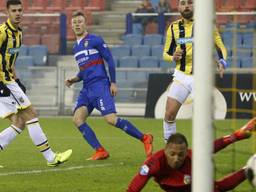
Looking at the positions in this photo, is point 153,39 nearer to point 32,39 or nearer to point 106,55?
point 32,39

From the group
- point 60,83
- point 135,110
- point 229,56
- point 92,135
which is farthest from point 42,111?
point 92,135

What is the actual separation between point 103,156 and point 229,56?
922 cm

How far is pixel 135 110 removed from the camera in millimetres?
20609

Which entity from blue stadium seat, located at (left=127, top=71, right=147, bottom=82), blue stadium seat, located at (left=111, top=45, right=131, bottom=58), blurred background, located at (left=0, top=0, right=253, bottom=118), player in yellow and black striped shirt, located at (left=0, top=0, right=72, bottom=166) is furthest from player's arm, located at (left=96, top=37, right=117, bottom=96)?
blue stadium seat, located at (left=111, top=45, right=131, bottom=58)

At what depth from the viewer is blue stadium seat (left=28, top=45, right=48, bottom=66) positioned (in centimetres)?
2409

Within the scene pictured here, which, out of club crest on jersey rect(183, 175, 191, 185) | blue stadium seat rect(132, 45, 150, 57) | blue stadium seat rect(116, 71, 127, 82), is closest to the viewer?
club crest on jersey rect(183, 175, 191, 185)

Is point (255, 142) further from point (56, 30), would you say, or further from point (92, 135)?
point (56, 30)

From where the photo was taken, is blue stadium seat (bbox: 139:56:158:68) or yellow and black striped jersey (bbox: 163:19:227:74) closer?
yellow and black striped jersey (bbox: 163:19:227:74)

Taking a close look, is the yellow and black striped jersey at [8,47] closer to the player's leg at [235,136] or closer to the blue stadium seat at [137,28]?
the player's leg at [235,136]

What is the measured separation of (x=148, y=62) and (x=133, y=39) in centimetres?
112

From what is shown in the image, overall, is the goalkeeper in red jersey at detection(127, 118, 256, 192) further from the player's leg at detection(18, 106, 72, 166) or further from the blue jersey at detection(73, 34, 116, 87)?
the blue jersey at detection(73, 34, 116, 87)

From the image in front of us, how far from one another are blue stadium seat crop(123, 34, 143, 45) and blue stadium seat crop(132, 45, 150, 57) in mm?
230

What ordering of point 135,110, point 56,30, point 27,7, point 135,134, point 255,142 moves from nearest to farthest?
point 135,134 → point 255,142 → point 135,110 → point 56,30 → point 27,7

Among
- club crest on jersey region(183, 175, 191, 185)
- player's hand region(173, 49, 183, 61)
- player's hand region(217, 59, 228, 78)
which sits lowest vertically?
club crest on jersey region(183, 175, 191, 185)
